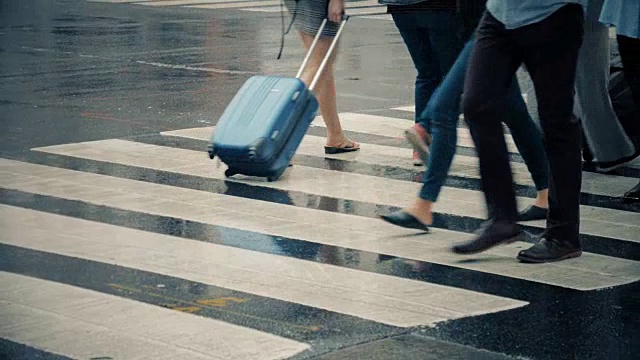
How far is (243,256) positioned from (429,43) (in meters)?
2.50

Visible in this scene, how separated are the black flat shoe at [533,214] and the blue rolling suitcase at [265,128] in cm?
152

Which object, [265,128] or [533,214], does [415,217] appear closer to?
[533,214]

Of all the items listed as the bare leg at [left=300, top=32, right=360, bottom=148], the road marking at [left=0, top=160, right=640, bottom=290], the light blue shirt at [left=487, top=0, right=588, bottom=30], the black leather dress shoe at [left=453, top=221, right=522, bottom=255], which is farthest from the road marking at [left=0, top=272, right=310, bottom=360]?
the bare leg at [left=300, top=32, right=360, bottom=148]

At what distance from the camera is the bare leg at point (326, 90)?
29.5 feet

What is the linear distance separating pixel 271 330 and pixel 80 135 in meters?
5.33

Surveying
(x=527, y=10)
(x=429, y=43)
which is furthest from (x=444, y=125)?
(x=429, y=43)

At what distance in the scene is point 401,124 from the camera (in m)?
10.8

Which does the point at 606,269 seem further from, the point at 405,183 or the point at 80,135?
the point at 80,135

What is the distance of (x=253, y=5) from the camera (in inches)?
954

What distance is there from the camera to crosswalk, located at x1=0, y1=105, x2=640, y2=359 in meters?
5.29

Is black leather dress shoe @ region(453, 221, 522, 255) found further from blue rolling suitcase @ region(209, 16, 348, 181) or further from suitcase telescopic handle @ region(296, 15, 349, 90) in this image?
suitcase telescopic handle @ region(296, 15, 349, 90)

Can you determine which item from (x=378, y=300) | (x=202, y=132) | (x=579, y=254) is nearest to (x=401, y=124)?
(x=202, y=132)

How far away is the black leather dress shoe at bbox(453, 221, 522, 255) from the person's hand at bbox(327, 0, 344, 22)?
2.59 meters

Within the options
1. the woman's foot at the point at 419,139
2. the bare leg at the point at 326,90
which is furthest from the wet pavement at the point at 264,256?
the woman's foot at the point at 419,139
